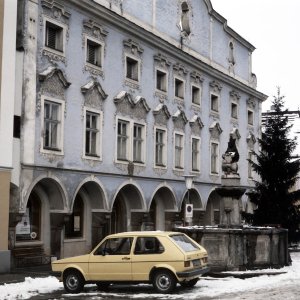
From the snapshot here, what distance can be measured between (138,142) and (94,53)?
16.9 feet

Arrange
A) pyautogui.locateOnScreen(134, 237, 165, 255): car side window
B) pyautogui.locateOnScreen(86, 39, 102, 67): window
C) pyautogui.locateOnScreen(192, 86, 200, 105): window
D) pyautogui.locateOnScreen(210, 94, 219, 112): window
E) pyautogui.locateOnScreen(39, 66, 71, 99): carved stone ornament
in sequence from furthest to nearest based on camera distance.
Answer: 1. pyautogui.locateOnScreen(210, 94, 219, 112): window
2. pyautogui.locateOnScreen(192, 86, 200, 105): window
3. pyautogui.locateOnScreen(86, 39, 102, 67): window
4. pyautogui.locateOnScreen(39, 66, 71, 99): carved stone ornament
5. pyautogui.locateOnScreen(134, 237, 165, 255): car side window

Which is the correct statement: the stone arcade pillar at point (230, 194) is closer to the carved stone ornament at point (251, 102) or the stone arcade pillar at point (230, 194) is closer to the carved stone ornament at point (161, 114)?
the carved stone ornament at point (161, 114)

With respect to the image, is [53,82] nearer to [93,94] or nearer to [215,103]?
[93,94]

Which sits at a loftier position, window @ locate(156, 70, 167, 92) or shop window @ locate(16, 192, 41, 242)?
window @ locate(156, 70, 167, 92)

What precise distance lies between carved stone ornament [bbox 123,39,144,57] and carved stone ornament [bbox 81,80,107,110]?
3.15 metres

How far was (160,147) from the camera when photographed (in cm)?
3216

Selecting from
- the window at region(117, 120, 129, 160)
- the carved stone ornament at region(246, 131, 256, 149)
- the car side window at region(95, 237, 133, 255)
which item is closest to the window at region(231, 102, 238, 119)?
the carved stone ornament at region(246, 131, 256, 149)

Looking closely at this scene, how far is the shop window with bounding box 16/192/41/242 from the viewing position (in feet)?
78.1

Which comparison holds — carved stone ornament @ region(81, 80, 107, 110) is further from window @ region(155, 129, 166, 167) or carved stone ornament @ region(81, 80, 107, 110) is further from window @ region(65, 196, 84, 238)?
window @ region(155, 129, 166, 167)

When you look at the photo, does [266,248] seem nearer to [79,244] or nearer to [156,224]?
[79,244]

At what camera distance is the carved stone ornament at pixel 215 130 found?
A: 1480 inches

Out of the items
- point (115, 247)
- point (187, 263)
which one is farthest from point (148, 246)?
point (187, 263)

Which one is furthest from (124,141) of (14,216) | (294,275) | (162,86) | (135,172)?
(294,275)

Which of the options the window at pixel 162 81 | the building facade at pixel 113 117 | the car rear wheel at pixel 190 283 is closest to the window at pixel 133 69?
the building facade at pixel 113 117
